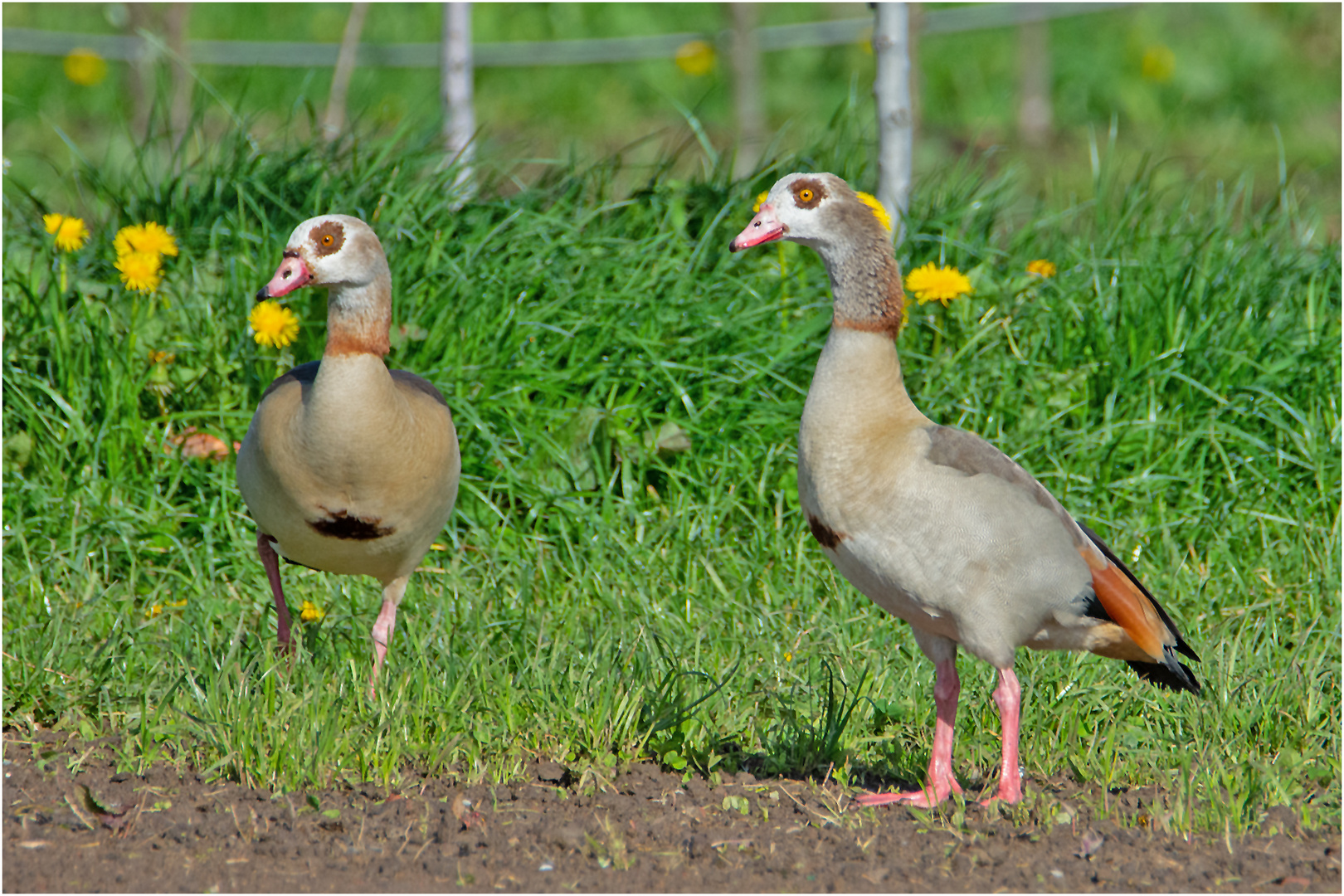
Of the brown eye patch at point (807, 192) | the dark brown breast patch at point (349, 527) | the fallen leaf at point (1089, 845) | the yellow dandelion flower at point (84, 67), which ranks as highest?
the yellow dandelion flower at point (84, 67)

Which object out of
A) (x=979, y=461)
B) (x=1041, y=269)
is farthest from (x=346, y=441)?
(x=1041, y=269)

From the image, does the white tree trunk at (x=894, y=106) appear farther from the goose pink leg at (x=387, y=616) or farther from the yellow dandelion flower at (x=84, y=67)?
the yellow dandelion flower at (x=84, y=67)

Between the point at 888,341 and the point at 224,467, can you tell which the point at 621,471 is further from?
the point at 888,341

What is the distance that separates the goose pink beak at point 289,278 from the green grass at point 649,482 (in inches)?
36.2

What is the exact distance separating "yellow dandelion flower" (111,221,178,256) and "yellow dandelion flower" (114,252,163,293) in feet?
0.06

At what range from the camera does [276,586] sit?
386cm

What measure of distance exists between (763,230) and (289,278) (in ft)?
3.89

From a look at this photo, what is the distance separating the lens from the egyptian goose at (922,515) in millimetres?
3062

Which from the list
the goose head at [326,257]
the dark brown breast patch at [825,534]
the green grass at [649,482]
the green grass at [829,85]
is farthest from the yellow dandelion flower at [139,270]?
the green grass at [829,85]

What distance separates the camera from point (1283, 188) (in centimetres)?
570

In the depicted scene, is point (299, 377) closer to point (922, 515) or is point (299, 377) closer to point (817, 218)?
point (817, 218)

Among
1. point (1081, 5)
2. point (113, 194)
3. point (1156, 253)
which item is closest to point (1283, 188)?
point (1156, 253)

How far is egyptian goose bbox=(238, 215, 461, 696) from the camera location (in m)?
3.49

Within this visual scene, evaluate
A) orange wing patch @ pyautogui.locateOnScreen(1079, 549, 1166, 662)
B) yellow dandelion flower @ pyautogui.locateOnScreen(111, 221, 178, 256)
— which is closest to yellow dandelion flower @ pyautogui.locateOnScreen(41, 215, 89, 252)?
yellow dandelion flower @ pyautogui.locateOnScreen(111, 221, 178, 256)
